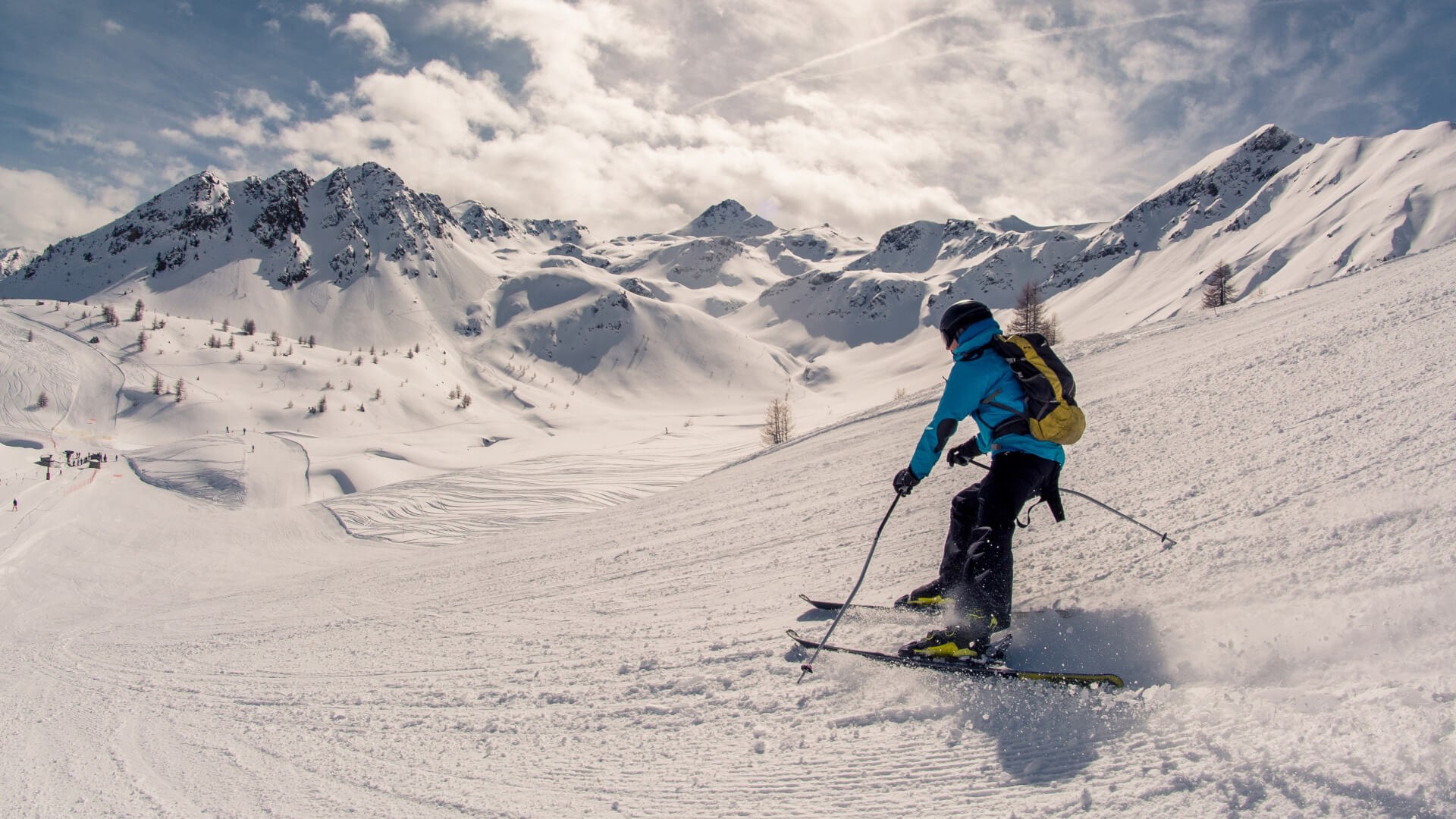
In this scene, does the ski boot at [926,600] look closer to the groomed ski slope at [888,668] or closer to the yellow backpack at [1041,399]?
the groomed ski slope at [888,668]

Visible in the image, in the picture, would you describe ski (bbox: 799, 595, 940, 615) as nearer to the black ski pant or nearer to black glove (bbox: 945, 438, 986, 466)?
the black ski pant

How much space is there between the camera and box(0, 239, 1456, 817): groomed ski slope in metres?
2.85

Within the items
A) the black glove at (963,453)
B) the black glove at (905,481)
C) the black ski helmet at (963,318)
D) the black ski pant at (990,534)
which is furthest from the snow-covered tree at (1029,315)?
the black glove at (905,481)

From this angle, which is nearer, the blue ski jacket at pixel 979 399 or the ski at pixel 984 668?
the ski at pixel 984 668

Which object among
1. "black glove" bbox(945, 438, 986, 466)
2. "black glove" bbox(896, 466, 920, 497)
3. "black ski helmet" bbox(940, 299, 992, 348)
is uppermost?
"black ski helmet" bbox(940, 299, 992, 348)

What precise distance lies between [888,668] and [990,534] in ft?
3.32

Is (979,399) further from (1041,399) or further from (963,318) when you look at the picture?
(963,318)

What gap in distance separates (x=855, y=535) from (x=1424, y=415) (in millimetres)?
4968

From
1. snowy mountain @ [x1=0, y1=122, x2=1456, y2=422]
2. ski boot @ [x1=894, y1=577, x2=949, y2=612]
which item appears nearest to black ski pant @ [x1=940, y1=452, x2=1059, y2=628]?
ski boot @ [x1=894, y1=577, x2=949, y2=612]

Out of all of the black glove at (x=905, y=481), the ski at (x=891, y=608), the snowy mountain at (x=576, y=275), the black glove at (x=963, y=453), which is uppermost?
the snowy mountain at (x=576, y=275)

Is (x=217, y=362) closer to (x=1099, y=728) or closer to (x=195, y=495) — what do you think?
(x=195, y=495)

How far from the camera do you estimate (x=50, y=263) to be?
633 ft

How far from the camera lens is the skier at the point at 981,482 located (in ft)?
12.7

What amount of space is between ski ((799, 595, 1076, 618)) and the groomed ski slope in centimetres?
9
